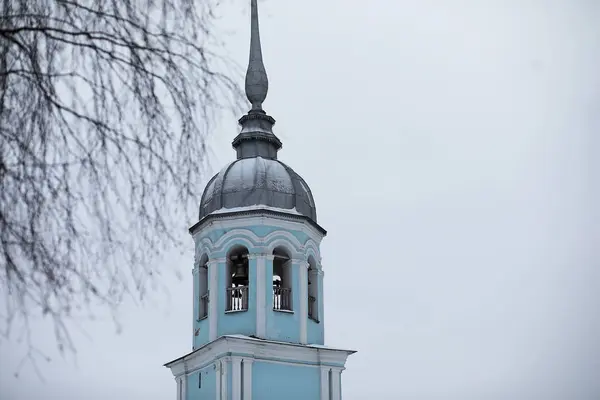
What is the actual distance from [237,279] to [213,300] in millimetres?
882

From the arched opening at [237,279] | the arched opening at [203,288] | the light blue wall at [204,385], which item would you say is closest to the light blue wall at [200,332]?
the arched opening at [203,288]

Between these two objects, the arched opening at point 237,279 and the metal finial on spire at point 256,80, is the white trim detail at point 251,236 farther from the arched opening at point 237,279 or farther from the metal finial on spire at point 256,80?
the metal finial on spire at point 256,80

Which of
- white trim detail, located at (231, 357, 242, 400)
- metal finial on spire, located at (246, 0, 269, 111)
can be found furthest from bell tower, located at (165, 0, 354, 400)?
metal finial on spire, located at (246, 0, 269, 111)

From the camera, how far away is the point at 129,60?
6.69 metres

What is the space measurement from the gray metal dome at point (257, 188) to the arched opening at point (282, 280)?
0.99 metres

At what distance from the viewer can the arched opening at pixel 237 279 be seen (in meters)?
21.2

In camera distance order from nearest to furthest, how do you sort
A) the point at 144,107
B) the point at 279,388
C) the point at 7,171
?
the point at 7,171, the point at 144,107, the point at 279,388

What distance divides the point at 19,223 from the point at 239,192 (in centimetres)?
1556

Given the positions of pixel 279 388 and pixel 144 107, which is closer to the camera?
pixel 144 107

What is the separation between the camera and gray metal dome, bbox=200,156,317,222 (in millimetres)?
21875

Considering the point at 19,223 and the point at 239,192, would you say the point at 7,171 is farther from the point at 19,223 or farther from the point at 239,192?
the point at 239,192

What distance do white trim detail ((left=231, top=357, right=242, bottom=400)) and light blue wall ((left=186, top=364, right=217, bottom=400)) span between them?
0.56 m

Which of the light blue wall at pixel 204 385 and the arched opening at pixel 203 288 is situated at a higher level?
the arched opening at pixel 203 288

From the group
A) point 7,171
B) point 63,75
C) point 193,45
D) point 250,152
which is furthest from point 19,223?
point 250,152
